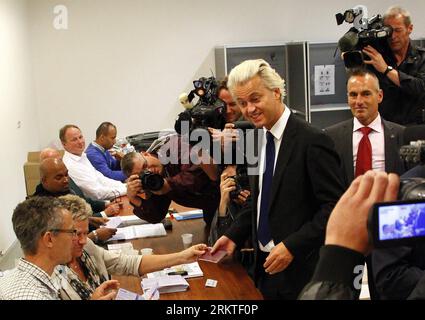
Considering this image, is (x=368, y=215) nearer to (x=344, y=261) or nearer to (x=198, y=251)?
(x=344, y=261)

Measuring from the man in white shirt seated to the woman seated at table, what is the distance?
76.8 inches

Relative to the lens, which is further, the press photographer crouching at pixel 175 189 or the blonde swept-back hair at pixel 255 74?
the press photographer crouching at pixel 175 189

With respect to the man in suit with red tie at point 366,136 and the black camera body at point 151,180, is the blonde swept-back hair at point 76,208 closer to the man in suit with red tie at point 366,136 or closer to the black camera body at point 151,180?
the black camera body at point 151,180

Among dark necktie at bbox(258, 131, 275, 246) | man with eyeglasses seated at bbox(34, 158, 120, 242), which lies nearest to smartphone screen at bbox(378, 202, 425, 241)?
dark necktie at bbox(258, 131, 275, 246)

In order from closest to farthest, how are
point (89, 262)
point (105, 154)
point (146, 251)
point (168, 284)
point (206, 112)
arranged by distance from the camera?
point (168, 284) → point (89, 262) → point (146, 251) → point (206, 112) → point (105, 154)

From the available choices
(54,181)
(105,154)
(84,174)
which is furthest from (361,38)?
(105,154)

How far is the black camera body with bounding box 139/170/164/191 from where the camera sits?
8.52ft

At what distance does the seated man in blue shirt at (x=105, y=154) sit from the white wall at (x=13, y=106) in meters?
0.74

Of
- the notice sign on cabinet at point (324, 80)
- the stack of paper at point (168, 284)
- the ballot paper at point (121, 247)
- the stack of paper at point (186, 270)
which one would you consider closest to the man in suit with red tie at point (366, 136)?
the stack of paper at point (186, 270)

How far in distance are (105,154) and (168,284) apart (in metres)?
3.29

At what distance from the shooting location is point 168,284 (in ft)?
6.40

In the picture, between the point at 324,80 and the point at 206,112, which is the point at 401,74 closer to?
the point at 206,112

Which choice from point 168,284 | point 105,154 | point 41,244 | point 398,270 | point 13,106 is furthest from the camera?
point 105,154

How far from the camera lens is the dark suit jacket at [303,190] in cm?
168
